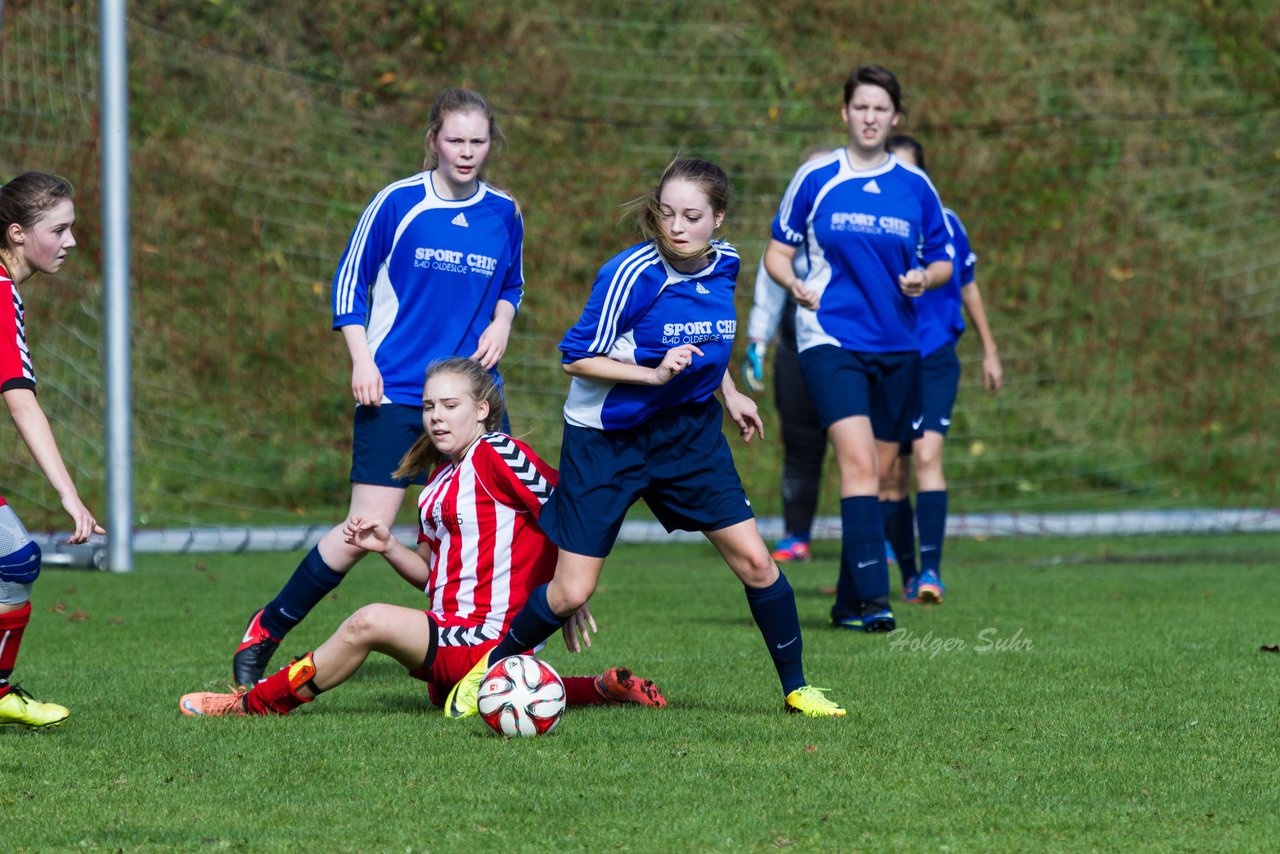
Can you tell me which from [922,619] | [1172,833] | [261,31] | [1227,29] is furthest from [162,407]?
[1227,29]

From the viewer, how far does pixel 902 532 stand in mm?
7652

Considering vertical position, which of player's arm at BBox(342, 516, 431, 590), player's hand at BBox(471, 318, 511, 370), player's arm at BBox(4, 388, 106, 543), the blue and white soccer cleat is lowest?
the blue and white soccer cleat

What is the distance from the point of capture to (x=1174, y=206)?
14000 millimetres

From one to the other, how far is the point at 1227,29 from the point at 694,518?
43.4ft

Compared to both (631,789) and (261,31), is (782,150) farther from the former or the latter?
(631,789)

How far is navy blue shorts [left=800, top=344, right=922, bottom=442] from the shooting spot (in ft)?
20.8

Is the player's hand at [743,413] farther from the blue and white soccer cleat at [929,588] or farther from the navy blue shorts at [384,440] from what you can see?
the blue and white soccer cleat at [929,588]

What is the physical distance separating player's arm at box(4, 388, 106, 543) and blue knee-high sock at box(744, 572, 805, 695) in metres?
1.79

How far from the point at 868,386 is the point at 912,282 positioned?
0.46 meters

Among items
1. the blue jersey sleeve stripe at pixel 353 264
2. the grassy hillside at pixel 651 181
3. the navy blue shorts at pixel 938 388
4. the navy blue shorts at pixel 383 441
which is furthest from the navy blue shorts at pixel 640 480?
the grassy hillside at pixel 651 181

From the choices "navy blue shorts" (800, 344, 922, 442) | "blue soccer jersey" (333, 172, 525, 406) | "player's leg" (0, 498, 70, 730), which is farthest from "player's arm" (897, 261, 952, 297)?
"player's leg" (0, 498, 70, 730)

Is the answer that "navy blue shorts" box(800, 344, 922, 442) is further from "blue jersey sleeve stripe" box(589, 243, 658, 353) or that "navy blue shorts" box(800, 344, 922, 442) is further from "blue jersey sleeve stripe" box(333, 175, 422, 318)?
"blue jersey sleeve stripe" box(589, 243, 658, 353)

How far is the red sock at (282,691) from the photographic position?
4492mm

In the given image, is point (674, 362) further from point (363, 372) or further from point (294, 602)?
point (294, 602)
